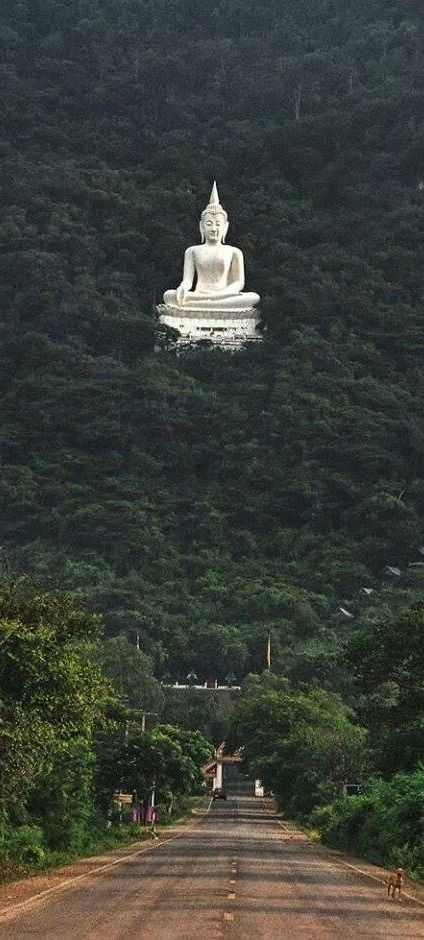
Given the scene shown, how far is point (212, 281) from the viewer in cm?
10275

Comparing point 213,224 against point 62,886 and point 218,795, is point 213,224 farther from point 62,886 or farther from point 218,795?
point 62,886

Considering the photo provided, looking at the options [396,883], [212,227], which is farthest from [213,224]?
[396,883]

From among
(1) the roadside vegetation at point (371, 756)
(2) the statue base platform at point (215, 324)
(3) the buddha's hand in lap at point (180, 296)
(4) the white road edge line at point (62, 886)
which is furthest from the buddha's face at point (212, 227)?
(4) the white road edge line at point (62, 886)

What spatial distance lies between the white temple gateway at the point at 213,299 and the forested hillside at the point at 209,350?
147cm

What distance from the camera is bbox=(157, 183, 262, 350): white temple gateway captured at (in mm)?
101562

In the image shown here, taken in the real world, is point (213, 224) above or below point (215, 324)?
above

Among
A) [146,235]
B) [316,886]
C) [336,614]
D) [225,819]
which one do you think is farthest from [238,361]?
[316,886]

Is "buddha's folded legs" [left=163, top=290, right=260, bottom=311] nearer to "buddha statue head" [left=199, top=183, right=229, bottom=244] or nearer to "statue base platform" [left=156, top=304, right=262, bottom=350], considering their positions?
"statue base platform" [left=156, top=304, right=262, bottom=350]

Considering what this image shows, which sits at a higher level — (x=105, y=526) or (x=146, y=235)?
(x=146, y=235)

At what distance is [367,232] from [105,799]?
84402 mm

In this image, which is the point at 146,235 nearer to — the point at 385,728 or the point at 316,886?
the point at 385,728

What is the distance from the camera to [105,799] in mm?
44188

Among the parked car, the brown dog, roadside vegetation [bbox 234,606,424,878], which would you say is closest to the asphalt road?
the brown dog

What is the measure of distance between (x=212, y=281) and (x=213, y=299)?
147cm
